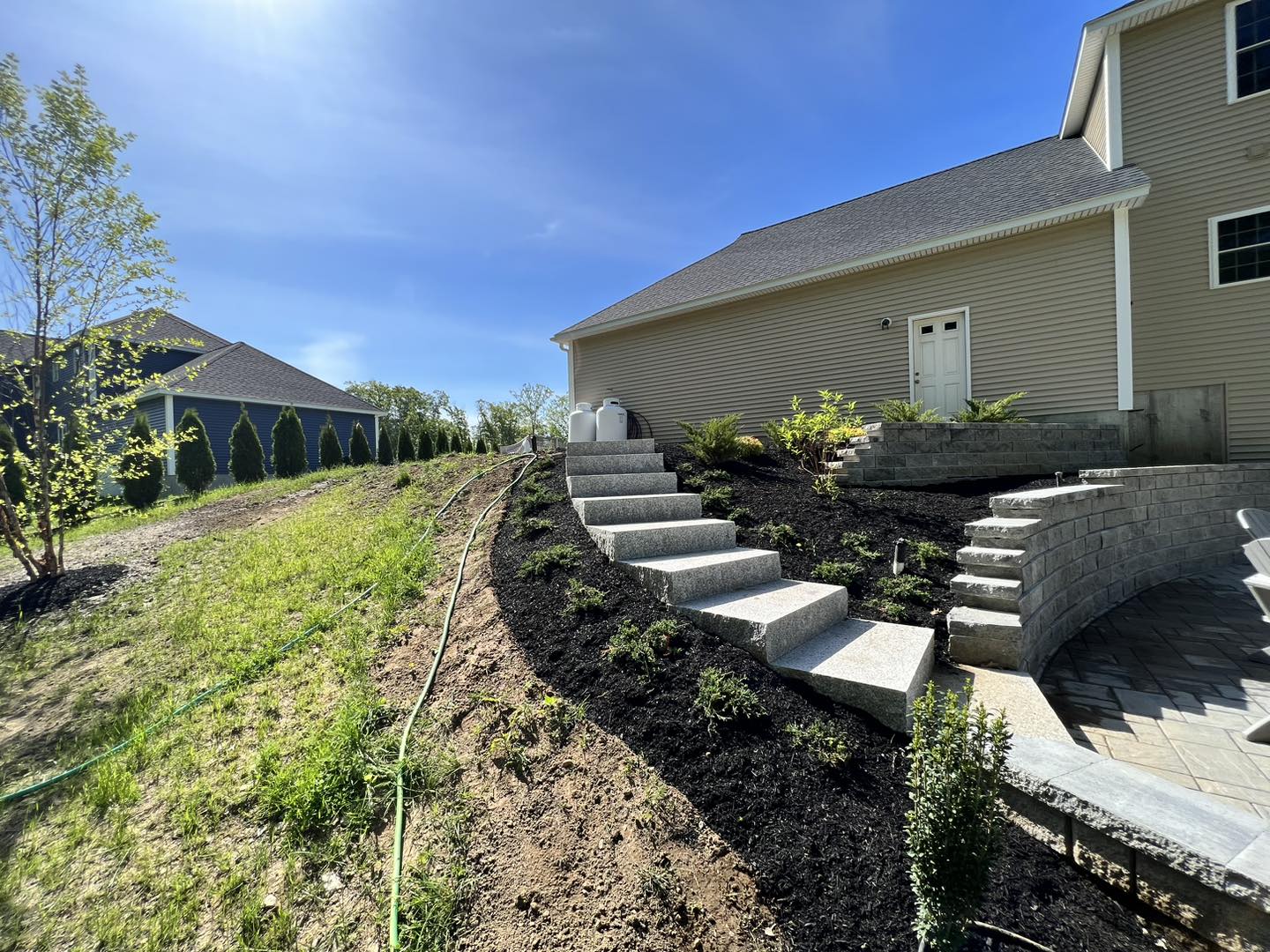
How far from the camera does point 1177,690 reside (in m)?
3.06

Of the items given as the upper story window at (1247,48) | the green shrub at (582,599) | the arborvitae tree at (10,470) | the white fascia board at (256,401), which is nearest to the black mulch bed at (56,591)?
the arborvitae tree at (10,470)

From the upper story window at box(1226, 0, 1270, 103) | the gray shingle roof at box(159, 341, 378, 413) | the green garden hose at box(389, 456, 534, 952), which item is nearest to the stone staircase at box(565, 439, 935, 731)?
the green garden hose at box(389, 456, 534, 952)

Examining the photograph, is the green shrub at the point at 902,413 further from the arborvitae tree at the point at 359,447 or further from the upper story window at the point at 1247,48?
the arborvitae tree at the point at 359,447

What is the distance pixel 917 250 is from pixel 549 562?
24.4 ft

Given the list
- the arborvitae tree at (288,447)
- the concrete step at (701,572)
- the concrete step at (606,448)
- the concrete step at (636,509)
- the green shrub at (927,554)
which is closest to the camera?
the concrete step at (701,572)

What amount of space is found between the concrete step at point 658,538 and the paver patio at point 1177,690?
2115 millimetres

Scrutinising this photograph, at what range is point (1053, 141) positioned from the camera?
8.99m

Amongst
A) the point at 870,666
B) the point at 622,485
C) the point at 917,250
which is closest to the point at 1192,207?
the point at 917,250

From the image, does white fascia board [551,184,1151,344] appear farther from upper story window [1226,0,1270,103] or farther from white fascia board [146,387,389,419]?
white fascia board [146,387,389,419]

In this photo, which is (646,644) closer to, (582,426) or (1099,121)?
(582,426)

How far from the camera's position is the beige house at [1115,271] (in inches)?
254

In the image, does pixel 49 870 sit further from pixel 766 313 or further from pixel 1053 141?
pixel 1053 141

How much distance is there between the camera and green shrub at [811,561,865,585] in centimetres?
331

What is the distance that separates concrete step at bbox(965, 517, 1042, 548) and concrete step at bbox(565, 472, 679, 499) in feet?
7.29
